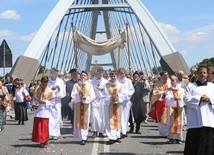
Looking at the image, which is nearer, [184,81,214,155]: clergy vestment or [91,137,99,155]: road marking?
[184,81,214,155]: clergy vestment

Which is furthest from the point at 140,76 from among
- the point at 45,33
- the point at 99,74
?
the point at 45,33

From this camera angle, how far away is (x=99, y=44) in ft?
96.3

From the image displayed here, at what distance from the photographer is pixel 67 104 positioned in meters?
16.4

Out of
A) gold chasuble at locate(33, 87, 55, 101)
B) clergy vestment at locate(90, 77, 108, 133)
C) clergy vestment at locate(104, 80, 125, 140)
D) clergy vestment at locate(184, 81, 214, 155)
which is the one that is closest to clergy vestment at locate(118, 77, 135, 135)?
clergy vestment at locate(104, 80, 125, 140)

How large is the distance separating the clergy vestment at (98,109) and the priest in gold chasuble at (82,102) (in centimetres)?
110

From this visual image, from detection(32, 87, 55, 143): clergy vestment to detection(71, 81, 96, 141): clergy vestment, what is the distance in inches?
28.9

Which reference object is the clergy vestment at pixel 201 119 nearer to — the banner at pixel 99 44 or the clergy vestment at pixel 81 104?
the clergy vestment at pixel 81 104

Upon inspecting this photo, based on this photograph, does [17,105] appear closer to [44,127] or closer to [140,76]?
[140,76]

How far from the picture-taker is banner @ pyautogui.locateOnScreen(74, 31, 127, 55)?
26.8 meters

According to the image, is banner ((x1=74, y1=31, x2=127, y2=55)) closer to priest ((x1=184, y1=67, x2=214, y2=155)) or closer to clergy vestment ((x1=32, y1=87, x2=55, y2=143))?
clergy vestment ((x1=32, y1=87, x2=55, y2=143))

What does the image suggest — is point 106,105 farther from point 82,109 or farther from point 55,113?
point 55,113

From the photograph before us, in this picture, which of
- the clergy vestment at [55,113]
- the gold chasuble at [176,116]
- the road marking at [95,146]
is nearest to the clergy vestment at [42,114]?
the clergy vestment at [55,113]

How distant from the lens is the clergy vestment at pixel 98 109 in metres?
14.5

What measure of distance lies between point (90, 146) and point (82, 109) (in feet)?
4.50
